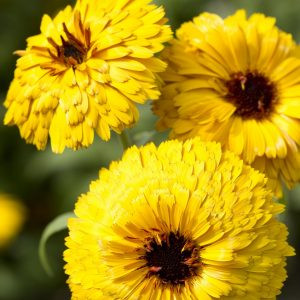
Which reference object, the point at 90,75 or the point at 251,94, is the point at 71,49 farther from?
the point at 251,94

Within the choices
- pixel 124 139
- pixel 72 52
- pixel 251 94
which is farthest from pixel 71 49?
pixel 251 94

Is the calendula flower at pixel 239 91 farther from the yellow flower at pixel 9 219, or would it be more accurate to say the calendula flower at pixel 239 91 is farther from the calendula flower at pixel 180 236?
the yellow flower at pixel 9 219

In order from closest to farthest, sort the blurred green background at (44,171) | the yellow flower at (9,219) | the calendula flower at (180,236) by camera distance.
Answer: the calendula flower at (180,236) → the blurred green background at (44,171) → the yellow flower at (9,219)

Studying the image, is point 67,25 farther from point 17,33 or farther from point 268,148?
point 17,33

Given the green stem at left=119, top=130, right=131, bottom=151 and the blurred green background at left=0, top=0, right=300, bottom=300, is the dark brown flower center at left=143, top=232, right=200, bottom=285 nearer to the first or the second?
the green stem at left=119, top=130, right=131, bottom=151

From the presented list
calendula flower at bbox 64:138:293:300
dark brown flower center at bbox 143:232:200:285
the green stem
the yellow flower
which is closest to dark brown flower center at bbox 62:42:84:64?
the green stem

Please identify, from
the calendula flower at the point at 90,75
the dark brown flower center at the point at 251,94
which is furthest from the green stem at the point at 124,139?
the dark brown flower center at the point at 251,94

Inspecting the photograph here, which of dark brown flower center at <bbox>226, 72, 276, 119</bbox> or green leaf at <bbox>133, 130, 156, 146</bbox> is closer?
dark brown flower center at <bbox>226, 72, 276, 119</bbox>
